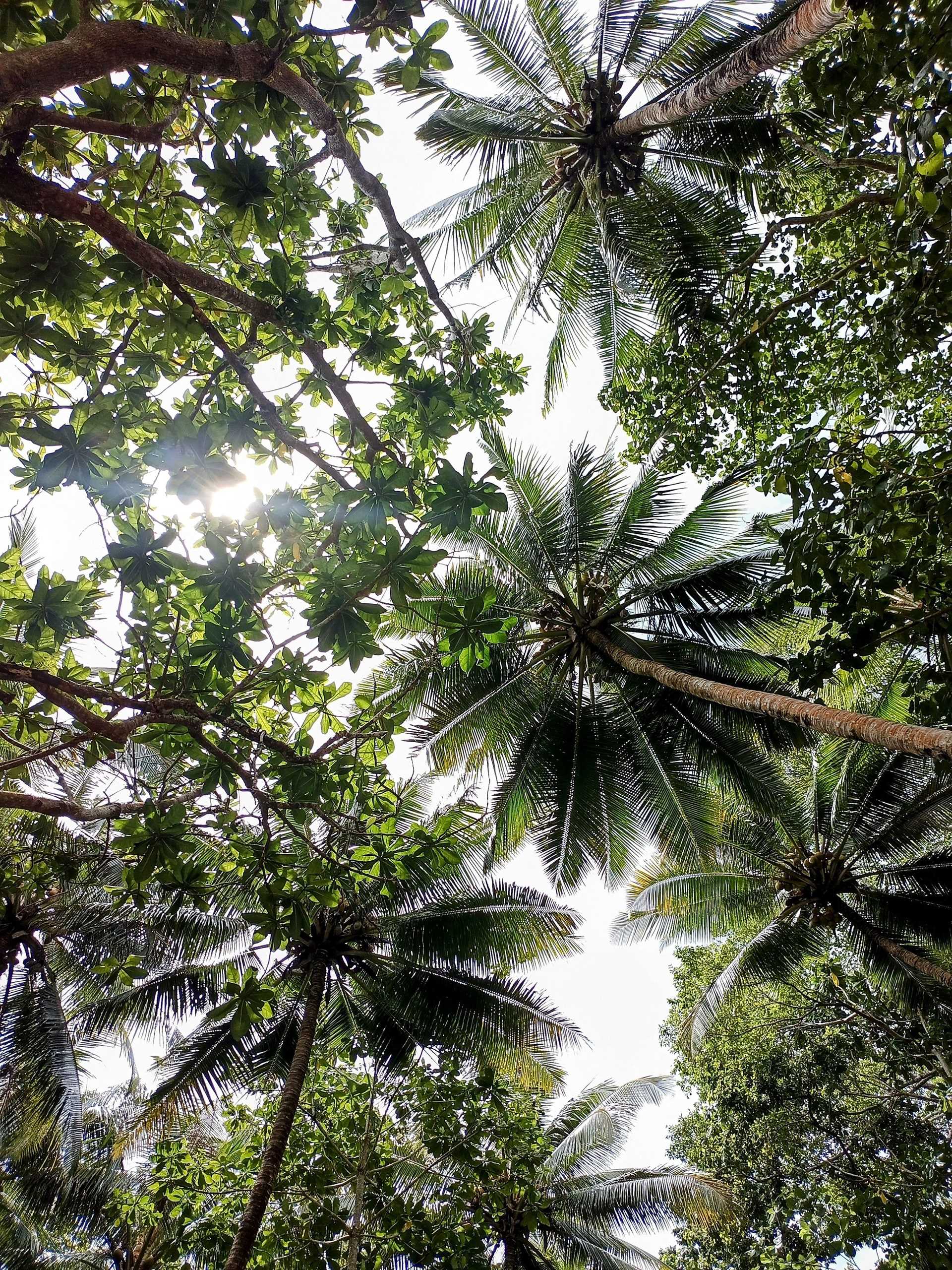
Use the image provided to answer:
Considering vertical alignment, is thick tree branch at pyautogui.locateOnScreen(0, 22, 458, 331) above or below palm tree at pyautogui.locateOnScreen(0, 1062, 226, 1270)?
above

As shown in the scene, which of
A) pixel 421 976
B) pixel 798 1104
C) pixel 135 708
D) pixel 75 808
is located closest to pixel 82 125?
pixel 135 708

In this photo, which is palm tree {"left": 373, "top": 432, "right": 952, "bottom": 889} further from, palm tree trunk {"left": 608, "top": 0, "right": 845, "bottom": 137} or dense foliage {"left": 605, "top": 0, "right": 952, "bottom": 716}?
palm tree trunk {"left": 608, "top": 0, "right": 845, "bottom": 137}

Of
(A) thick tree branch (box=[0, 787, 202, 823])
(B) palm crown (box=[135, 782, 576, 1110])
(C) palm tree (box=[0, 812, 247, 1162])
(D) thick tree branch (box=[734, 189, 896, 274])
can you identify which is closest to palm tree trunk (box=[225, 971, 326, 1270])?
(B) palm crown (box=[135, 782, 576, 1110])

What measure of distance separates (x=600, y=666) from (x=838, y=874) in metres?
4.34

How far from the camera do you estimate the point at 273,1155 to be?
217 inches

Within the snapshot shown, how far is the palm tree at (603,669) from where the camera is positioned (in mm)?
8391

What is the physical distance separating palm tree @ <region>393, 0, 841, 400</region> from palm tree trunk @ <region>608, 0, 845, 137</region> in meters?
Result: 0.35

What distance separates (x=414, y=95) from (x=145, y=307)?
655 cm

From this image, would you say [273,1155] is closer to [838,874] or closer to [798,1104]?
[838,874]

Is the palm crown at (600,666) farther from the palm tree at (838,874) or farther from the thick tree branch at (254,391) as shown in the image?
the thick tree branch at (254,391)

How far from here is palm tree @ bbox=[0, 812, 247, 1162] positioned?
8383mm

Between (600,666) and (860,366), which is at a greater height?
(860,366)

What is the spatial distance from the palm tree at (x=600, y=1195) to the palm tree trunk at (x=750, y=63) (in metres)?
11.4

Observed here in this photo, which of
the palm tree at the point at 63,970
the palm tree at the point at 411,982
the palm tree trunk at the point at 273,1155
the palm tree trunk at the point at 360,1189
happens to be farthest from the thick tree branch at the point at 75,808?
the palm tree at the point at 63,970
